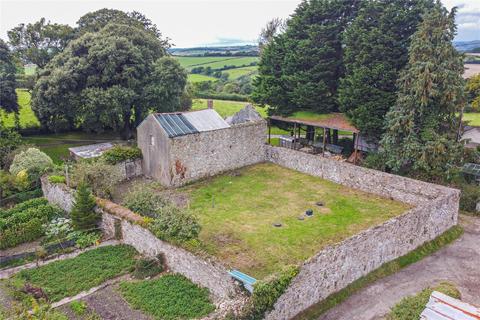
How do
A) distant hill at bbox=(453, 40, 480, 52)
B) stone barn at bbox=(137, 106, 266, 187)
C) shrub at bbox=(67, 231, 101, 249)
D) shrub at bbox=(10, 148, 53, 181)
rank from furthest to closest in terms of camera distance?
distant hill at bbox=(453, 40, 480, 52) → stone barn at bbox=(137, 106, 266, 187) → shrub at bbox=(10, 148, 53, 181) → shrub at bbox=(67, 231, 101, 249)

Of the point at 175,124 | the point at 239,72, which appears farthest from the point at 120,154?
the point at 239,72

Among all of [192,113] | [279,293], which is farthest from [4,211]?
[279,293]

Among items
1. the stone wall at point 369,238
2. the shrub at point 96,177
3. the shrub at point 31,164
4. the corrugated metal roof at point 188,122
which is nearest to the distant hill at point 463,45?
the stone wall at point 369,238

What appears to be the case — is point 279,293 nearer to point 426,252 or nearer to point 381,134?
point 426,252

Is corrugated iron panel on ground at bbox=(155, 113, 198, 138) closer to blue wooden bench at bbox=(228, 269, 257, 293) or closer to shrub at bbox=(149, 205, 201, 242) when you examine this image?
shrub at bbox=(149, 205, 201, 242)

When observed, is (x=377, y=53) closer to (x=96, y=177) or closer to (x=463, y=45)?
(x=463, y=45)

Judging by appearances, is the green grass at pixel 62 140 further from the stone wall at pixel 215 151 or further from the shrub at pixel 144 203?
the shrub at pixel 144 203

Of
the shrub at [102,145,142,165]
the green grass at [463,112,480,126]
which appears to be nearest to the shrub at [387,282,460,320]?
the shrub at [102,145,142,165]
